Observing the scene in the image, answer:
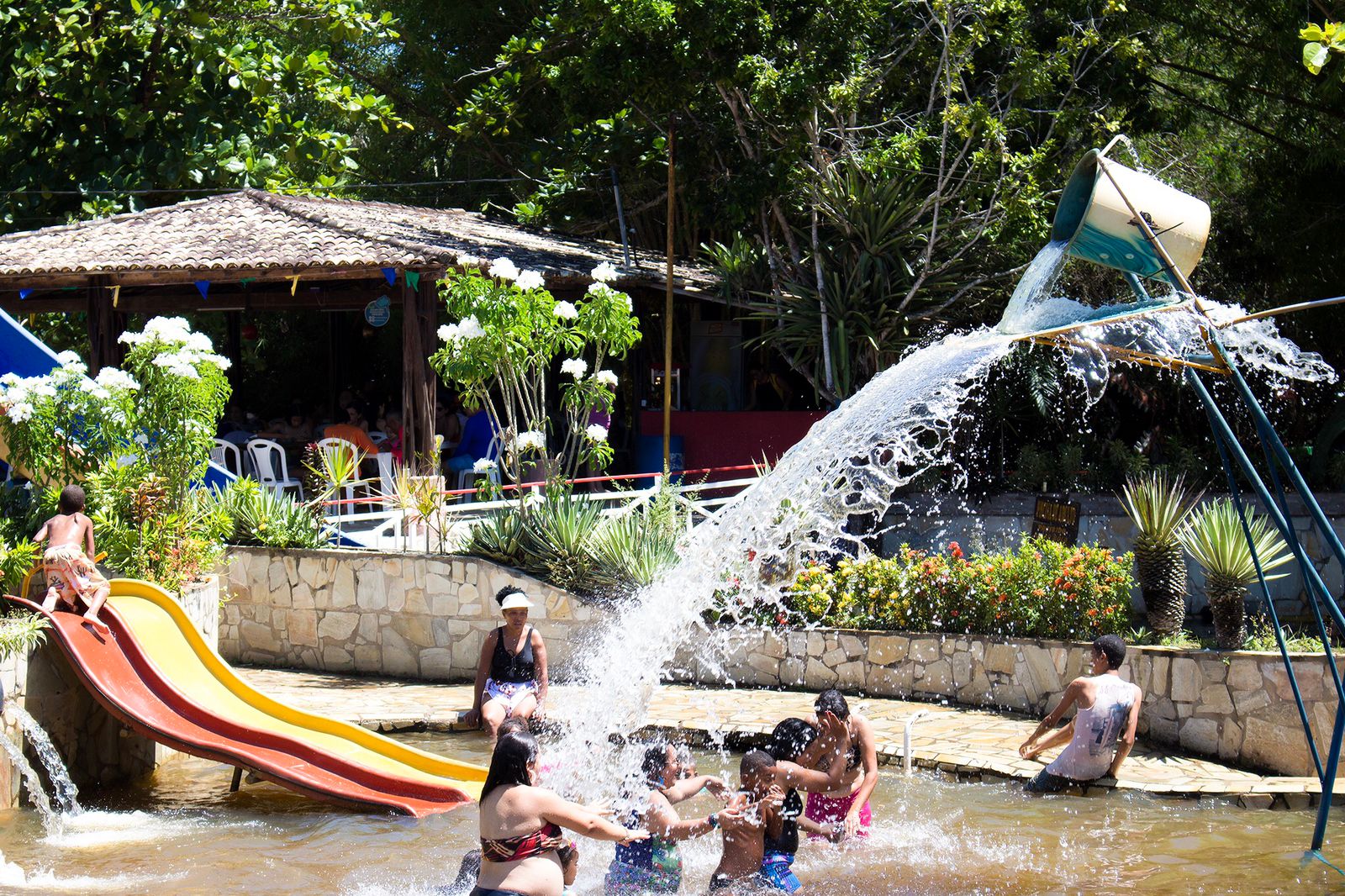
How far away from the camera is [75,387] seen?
1026 cm

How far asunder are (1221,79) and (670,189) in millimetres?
6540

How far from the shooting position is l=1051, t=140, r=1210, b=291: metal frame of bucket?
6.94 meters

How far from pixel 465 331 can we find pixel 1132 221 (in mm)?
6678

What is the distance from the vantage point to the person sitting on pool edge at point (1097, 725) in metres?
8.49

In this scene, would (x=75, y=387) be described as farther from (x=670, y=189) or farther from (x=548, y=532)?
(x=670, y=189)

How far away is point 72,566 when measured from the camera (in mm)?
9133

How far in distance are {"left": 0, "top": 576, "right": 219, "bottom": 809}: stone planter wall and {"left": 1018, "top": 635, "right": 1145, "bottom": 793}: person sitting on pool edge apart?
6.19 metres

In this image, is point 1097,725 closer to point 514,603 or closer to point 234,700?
point 514,603

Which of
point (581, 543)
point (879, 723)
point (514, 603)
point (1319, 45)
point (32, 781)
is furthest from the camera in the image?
point (581, 543)

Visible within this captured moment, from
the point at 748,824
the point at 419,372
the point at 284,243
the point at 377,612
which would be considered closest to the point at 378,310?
the point at 284,243

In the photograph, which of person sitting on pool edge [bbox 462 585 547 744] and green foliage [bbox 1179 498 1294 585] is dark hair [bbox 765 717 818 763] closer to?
person sitting on pool edge [bbox 462 585 547 744]

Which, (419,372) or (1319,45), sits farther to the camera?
(419,372)

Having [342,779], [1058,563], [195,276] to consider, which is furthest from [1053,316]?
[195,276]

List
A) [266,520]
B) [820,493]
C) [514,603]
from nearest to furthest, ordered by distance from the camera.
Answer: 1. [514,603]
2. [820,493]
3. [266,520]
